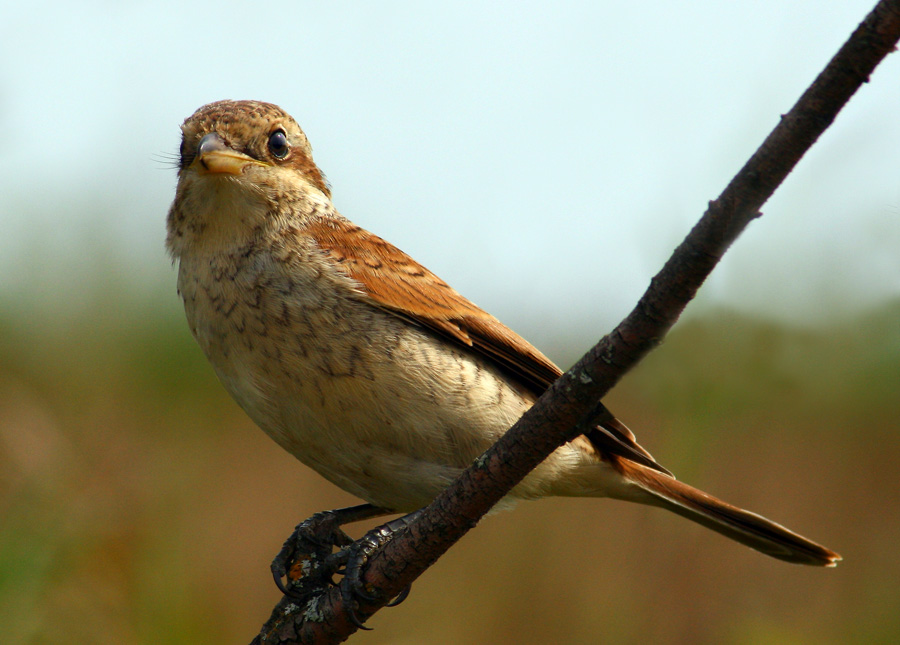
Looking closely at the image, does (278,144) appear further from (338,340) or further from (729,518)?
(729,518)

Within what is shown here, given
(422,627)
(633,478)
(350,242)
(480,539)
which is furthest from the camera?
(480,539)

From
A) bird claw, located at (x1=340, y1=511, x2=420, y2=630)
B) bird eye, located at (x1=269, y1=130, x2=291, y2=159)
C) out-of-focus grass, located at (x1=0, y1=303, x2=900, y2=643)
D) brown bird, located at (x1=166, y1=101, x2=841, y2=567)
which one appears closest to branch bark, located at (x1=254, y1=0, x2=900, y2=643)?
bird claw, located at (x1=340, y1=511, x2=420, y2=630)

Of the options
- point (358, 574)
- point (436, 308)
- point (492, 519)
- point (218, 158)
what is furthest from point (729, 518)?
point (218, 158)

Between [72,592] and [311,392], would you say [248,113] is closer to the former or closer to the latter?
[311,392]

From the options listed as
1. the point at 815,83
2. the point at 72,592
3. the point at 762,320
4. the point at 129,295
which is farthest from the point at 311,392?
the point at 129,295

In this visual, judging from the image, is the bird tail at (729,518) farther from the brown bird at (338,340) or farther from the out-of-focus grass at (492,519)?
the out-of-focus grass at (492,519)

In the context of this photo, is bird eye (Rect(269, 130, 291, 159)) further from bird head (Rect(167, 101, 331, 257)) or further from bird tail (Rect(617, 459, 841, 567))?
bird tail (Rect(617, 459, 841, 567))
